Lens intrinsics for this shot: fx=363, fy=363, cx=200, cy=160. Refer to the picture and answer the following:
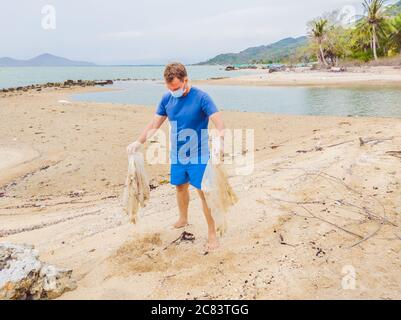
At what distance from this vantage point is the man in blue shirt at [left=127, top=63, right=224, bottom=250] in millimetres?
3350

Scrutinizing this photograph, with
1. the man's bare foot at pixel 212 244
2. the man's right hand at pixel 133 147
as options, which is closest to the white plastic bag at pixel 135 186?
the man's right hand at pixel 133 147

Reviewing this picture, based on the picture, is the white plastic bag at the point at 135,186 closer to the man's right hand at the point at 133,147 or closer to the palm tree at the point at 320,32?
the man's right hand at the point at 133,147

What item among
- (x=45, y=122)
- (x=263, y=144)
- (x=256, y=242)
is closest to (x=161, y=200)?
(x=256, y=242)

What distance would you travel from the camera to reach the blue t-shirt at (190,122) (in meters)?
3.38

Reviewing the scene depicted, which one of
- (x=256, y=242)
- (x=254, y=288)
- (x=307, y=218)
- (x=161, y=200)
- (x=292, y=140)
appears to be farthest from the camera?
(x=292, y=140)

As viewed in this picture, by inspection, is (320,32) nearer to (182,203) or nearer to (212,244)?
(182,203)

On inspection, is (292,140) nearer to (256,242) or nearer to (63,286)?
(256,242)

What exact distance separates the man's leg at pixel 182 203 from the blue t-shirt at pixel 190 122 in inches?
14.9

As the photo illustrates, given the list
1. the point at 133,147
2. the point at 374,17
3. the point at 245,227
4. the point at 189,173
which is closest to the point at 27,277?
the point at 133,147

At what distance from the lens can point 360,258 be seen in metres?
3.30

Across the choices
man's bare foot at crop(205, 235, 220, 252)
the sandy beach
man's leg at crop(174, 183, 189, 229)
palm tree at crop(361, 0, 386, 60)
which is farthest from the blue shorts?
palm tree at crop(361, 0, 386, 60)

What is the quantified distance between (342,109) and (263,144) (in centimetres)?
797

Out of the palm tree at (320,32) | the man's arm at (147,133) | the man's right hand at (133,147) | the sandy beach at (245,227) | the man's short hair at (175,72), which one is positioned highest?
the palm tree at (320,32)

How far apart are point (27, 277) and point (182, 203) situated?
1742 mm
